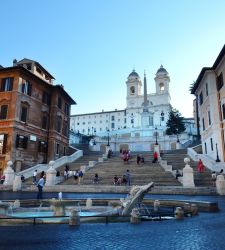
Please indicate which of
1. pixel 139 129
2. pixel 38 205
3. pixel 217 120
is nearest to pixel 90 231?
pixel 38 205

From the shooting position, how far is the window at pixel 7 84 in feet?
108

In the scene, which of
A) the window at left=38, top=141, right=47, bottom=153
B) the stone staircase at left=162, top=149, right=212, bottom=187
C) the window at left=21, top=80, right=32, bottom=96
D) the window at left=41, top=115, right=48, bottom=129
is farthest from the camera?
the window at left=41, top=115, right=48, bottom=129

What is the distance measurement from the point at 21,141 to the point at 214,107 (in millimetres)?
23045

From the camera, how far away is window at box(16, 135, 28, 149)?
104 feet

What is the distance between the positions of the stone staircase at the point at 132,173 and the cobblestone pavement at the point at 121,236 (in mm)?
14805

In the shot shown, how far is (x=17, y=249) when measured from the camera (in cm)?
568

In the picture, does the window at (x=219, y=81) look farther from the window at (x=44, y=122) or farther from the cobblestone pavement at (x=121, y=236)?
the cobblestone pavement at (x=121, y=236)

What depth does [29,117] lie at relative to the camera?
3425 cm

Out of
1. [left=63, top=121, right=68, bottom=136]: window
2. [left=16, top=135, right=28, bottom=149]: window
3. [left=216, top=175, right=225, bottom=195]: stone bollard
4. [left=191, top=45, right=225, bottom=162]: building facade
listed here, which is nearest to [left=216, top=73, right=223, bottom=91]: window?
[left=191, top=45, right=225, bottom=162]: building facade

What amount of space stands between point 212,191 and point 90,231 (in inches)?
561

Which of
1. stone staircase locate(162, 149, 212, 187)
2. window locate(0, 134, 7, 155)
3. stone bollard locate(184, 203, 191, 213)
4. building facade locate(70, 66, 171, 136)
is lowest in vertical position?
stone bollard locate(184, 203, 191, 213)

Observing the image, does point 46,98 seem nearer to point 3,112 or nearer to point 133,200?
point 3,112

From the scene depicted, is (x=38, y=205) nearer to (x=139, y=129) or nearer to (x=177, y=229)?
(x=177, y=229)

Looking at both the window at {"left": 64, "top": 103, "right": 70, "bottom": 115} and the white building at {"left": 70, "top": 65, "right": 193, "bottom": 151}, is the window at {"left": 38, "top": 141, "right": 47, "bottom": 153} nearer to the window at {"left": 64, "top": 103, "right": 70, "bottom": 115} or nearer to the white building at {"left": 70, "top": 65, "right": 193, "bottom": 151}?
the window at {"left": 64, "top": 103, "right": 70, "bottom": 115}
